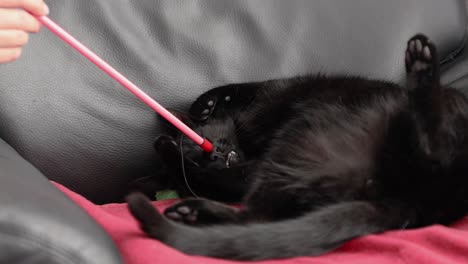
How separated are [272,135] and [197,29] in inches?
12.9

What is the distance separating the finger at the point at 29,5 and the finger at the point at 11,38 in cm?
4

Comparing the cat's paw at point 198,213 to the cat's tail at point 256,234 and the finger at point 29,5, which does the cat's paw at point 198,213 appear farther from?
the finger at point 29,5

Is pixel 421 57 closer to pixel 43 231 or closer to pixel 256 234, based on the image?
pixel 256 234

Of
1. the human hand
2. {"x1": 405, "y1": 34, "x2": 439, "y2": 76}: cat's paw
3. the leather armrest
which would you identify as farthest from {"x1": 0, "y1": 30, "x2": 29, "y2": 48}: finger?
{"x1": 405, "y1": 34, "x2": 439, "y2": 76}: cat's paw

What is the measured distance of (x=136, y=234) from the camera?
2.78 feet

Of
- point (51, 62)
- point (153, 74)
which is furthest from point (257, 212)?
point (51, 62)

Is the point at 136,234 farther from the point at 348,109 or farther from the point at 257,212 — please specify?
the point at 348,109

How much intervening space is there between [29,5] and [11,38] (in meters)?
0.06

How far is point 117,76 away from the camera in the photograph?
0.96 m

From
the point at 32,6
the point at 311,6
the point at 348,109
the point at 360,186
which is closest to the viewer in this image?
the point at 32,6

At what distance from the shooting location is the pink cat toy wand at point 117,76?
876 millimetres

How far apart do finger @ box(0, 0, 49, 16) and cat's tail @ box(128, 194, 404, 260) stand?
1.12 feet

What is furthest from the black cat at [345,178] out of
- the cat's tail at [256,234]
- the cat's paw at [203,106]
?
the cat's paw at [203,106]

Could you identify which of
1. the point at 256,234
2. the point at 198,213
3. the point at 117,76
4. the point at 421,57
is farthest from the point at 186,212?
the point at 421,57
